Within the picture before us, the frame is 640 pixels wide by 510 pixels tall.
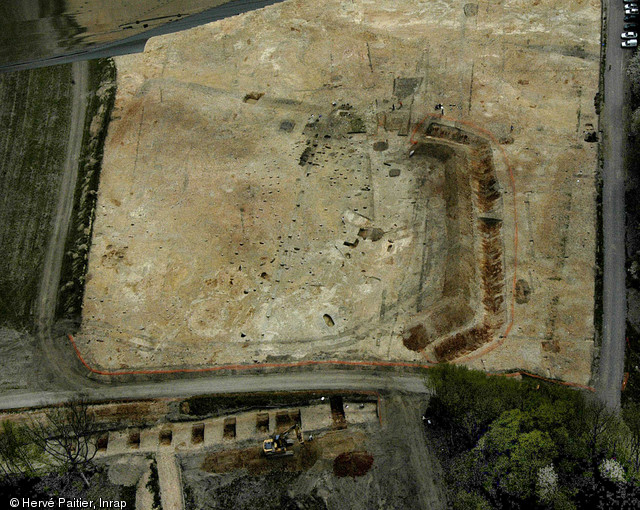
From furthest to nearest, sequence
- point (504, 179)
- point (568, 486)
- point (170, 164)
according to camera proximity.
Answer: point (170, 164), point (504, 179), point (568, 486)

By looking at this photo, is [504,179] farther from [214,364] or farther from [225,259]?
[214,364]

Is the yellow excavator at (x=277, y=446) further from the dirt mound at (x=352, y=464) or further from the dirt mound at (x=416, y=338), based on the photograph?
the dirt mound at (x=416, y=338)

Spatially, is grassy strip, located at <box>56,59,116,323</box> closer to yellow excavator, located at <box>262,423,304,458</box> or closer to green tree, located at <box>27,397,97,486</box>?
green tree, located at <box>27,397,97,486</box>

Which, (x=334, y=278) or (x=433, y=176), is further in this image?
(x=433, y=176)

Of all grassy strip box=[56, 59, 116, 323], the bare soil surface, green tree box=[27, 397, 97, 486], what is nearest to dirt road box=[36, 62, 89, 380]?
grassy strip box=[56, 59, 116, 323]

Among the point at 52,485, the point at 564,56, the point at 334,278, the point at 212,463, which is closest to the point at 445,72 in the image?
the point at 564,56
